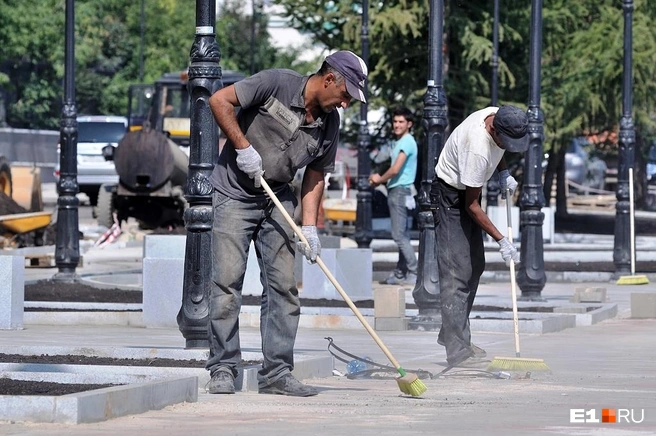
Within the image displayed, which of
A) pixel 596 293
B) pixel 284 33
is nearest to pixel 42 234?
pixel 596 293

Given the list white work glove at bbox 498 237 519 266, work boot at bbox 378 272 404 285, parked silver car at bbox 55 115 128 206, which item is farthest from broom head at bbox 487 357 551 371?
parked silver car at bbox 55 115 128 206

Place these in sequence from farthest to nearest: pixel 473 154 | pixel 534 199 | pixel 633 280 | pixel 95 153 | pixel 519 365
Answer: pixel 95 153, pixel 633 280, pixel 534 199, pixel 473 154, pixel 519 365

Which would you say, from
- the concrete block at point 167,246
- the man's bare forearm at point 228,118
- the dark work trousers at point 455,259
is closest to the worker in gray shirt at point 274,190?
the man's bare forearm at point 228,118

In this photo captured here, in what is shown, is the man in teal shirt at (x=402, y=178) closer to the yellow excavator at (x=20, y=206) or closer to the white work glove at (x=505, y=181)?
the white work glove at (x=505, y=181)

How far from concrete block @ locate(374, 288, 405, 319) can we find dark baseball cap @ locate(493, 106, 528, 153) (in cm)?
370

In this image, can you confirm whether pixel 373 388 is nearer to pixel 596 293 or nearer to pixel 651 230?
pixel 596 293

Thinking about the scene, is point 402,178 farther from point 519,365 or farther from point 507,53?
point 507,53

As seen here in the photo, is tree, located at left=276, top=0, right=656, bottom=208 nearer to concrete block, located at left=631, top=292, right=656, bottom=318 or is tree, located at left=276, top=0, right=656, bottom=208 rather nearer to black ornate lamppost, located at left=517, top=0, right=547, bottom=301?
black ornate lamppost, located at left=517, top=0, right=547, bottom=301

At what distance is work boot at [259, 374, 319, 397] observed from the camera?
902 cm

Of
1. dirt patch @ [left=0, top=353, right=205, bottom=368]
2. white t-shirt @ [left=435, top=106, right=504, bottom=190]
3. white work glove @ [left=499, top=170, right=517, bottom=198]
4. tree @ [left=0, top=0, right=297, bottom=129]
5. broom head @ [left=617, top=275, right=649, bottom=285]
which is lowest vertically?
dirt patch @ [left=0, top=353, right=205, bottom=368]

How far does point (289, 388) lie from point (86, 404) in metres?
1.86

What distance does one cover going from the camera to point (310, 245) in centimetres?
913

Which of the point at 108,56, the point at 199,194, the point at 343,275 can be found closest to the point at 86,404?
the point at 199,194

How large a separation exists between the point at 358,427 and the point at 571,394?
2.08 m
